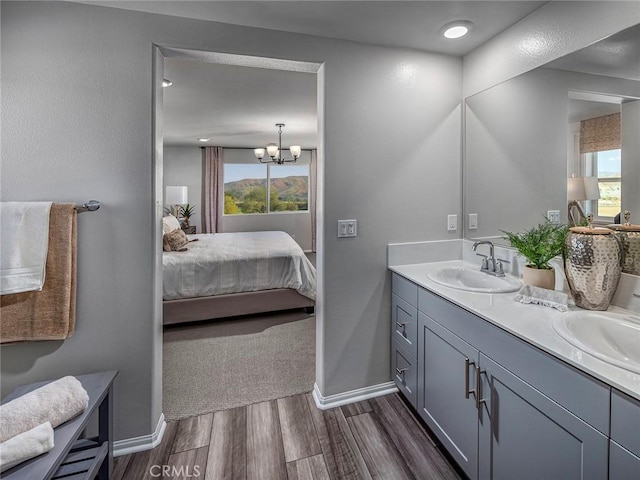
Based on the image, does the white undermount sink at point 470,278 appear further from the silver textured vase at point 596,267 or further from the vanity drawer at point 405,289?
the silver textured vase at point 596,267

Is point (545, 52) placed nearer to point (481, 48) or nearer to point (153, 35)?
point (481, 48)

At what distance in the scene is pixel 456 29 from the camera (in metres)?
1.80

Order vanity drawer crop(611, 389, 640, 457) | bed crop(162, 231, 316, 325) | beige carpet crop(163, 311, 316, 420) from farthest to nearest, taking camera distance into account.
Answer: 1. bed crop(162, 231, 316, 325)
2. beige carpet crop(163, 311, 316, 420)
3. vanity drawer crop(611, 389, 640, 457)

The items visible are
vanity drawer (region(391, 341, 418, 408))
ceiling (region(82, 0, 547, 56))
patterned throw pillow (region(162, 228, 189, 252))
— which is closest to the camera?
ceiling (region(82, 0, 547, 56))

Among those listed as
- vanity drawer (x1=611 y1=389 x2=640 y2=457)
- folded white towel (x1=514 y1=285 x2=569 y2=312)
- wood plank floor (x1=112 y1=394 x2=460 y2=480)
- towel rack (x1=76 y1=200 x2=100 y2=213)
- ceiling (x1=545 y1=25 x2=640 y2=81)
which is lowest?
wood plank floor (x1=112 y1=394 x2=460 y2=480)

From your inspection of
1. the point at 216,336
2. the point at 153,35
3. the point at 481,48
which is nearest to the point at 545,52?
the point at 481,48

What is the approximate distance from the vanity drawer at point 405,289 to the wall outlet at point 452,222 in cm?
59

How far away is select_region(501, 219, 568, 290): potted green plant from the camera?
155 centimetres

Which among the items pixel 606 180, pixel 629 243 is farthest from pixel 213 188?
pixel 629 243

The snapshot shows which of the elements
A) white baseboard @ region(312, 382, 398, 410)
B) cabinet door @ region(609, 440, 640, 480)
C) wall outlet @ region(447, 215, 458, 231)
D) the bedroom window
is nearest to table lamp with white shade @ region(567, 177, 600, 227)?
wall outlet @ region(447, 215, 458, 231)

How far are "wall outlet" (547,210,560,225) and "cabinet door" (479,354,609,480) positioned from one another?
900mm

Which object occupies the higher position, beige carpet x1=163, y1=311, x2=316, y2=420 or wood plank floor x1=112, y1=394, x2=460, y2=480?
beige carpet x1=163, y1=311, x2=316, y2=420

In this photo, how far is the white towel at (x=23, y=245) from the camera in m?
1.38

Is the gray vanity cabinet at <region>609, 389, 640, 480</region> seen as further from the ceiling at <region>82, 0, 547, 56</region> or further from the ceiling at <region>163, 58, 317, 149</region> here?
the ceiling at <region>163, 58, 317, 149</region>
